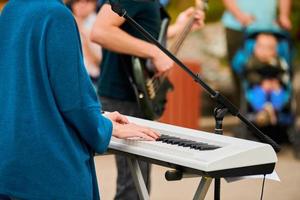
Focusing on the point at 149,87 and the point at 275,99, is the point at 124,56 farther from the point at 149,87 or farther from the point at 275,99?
the point at 275,99

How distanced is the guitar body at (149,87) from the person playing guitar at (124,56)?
4cm

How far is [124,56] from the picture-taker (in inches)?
148

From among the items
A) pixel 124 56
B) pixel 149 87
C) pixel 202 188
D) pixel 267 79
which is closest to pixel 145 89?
pixel 149 87

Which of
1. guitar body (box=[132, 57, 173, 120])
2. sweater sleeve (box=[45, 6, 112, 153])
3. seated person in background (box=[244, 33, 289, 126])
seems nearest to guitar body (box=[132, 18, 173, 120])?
guitar body (box=[132, 57, 173, 120])

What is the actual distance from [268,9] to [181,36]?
9.18ft

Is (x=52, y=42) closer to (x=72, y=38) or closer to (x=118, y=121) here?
(x=72, y=38)

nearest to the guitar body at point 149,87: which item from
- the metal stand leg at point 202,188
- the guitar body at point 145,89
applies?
the guitar body at point 145,89

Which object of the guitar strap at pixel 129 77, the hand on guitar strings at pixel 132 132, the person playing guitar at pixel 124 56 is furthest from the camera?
the guitar strap at pixel 129 77

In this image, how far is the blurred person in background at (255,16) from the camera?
6.50 m

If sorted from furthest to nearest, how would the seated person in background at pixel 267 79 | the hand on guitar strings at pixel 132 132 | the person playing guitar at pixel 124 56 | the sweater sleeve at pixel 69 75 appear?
1. the seated person in background at pixel 267 79
2. the person playing guitar at pixel 124 56
3. the hand on guitar strings at pixel 132 132
4. the sweater sleeve at pixel 69 75

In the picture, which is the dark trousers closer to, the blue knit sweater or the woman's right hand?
the woman's right hand

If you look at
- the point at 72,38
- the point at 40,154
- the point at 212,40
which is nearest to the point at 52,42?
the point at 72,38

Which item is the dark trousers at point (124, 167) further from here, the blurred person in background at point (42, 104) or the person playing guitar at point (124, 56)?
the blurred person in background at point (42, 104)

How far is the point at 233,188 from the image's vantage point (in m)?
5.56
